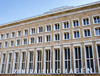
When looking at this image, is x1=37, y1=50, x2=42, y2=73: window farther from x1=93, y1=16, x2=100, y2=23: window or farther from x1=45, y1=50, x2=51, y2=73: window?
x1=93, y1=16, x2=100, y2=23: window

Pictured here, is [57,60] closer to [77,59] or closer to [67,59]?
[67,59]

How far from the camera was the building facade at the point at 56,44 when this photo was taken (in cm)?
2541

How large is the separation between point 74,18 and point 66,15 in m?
1.96

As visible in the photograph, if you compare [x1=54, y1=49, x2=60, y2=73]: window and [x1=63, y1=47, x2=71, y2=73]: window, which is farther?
[x1=54, y1=49, x2=60, y2=73]: window

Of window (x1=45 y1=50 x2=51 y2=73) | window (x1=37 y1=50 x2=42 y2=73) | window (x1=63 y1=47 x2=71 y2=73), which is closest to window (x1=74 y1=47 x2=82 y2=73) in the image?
window (x1=63 y1=47 x2=71 y2=73)

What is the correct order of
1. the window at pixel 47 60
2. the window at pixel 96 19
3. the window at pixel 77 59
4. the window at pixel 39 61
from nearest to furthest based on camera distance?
the window at pixel 77 59
the window at pixel 96 19
the window at pixel 47 60
the window at pixel 39 61

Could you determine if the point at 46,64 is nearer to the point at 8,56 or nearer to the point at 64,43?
the point at 64,43

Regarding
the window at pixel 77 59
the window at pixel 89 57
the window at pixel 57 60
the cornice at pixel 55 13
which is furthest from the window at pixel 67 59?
the cornice at pixel 55 13

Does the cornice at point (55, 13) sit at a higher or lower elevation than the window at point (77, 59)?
higher

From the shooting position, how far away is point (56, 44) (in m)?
28.4

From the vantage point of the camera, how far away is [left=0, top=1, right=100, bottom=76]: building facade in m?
25.4

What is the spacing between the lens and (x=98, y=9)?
86.8 ft

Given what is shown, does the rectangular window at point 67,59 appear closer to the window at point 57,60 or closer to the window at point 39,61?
the window at point 57,60

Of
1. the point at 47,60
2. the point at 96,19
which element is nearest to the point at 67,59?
the point at 47,60
